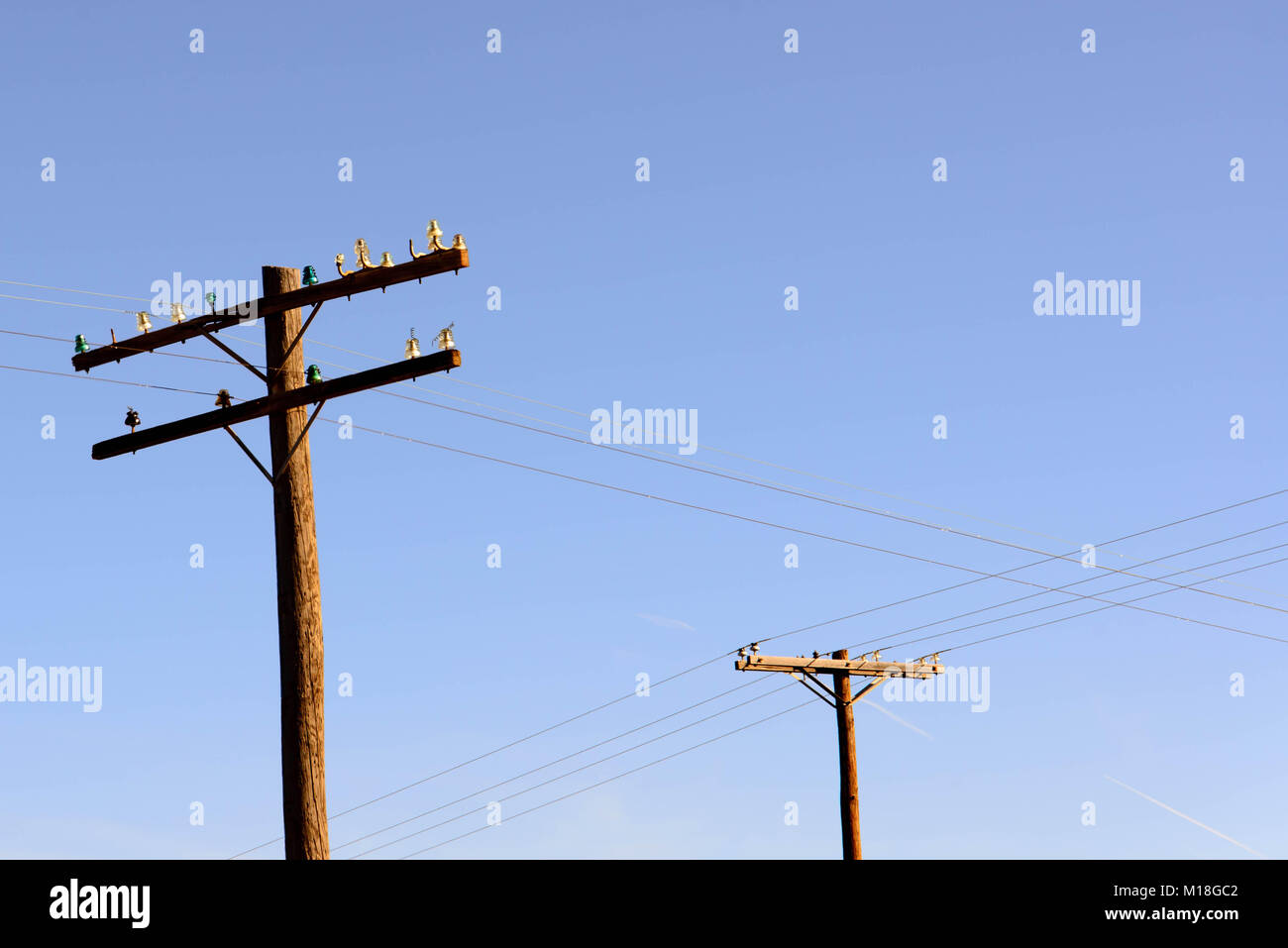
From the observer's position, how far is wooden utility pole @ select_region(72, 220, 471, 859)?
42.4 ft

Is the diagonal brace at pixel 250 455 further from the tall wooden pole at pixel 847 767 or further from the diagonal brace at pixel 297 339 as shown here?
the tall wooden pole at pixel 847 767

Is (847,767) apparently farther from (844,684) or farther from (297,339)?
(297,339)

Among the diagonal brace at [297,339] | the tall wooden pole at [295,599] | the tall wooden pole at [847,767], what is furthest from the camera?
the tall wooden pole at [847,767]

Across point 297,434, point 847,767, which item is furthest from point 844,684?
point 297,434

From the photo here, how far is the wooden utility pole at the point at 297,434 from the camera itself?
12938mm

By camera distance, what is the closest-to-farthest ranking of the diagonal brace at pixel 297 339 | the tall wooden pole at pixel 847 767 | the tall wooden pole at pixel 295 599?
the tall wooden pole at pixel 295 599, the diagonal brace at pixel 297 339, the tall wooden pole at pixel 847 767

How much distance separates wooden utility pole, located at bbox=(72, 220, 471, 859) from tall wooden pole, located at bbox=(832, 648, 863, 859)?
594 inches

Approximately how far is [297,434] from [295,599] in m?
1.53

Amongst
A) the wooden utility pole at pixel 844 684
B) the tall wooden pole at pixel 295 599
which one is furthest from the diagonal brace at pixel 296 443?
the wooden utility pole at pixel 844 684

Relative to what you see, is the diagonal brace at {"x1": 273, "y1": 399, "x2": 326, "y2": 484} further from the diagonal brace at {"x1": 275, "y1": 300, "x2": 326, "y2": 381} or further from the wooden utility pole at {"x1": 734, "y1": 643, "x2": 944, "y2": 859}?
the wooden utility pole at {"x1": 734, "y1": 643, "x2": 944, "y2": 859}
